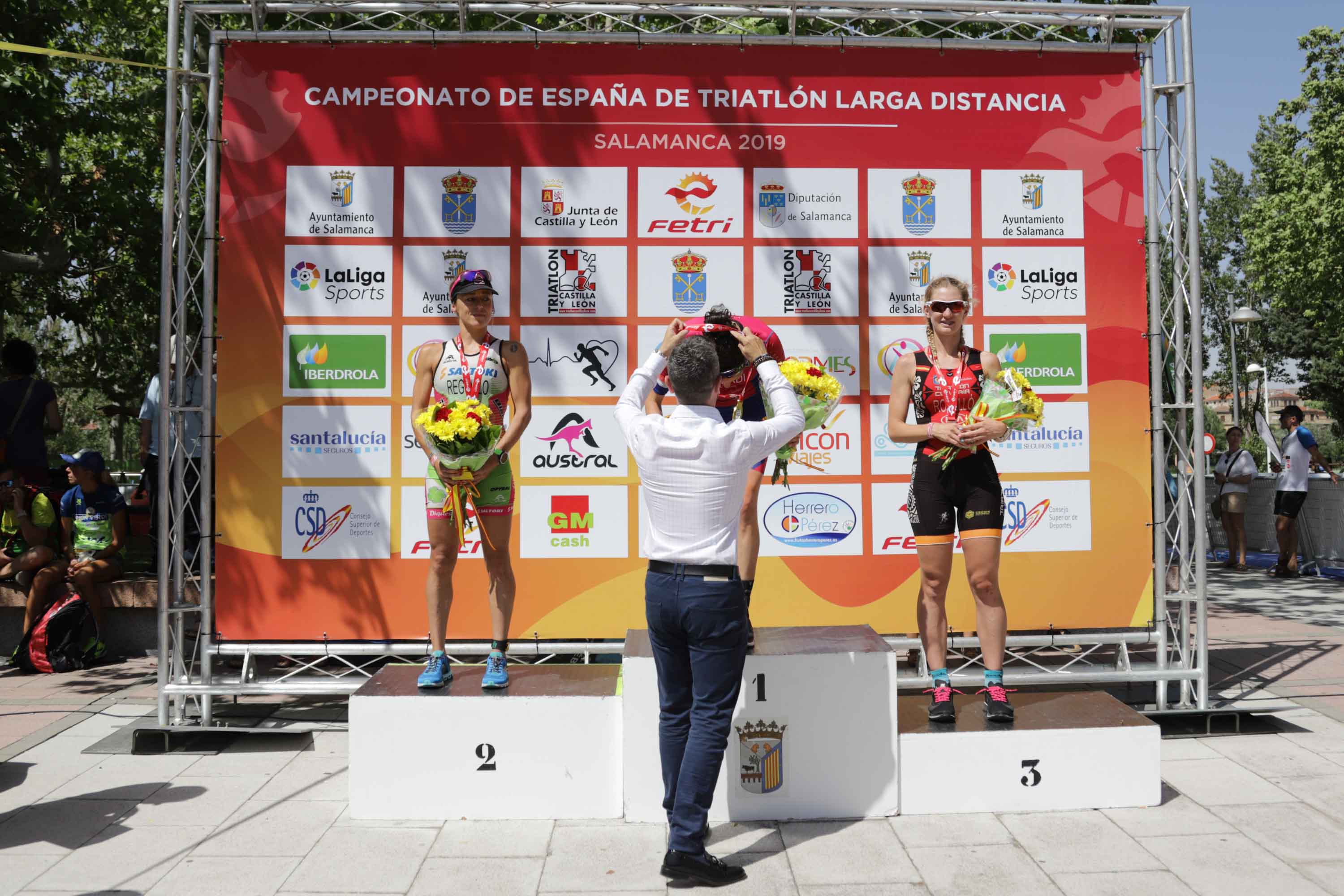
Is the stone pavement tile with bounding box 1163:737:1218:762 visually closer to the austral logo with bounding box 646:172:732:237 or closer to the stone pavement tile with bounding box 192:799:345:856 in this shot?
the austral logo with bounding box 646:172:732:237

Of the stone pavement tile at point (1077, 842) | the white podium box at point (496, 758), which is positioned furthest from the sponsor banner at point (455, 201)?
the stone pavement tile at point (1077, 842)

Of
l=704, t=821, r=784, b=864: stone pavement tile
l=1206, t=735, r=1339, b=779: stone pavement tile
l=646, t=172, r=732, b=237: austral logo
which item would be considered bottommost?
l=704, t=821, r=784, b=864: stone pavement tile

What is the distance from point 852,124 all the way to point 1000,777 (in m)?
3.36

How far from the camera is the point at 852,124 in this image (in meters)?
5.41

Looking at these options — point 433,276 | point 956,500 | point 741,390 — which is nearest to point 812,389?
point 741,390

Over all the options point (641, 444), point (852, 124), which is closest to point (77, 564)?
point (641, 444)

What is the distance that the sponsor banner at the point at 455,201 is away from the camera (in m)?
5.36


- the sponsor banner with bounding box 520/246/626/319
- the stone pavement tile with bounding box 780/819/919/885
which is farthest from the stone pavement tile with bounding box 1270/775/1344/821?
the sponsor banner with bounding box 520/246/626/319

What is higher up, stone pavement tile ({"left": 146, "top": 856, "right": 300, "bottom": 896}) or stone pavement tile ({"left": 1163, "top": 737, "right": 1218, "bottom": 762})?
stone pavement tile ({"left": 1163, "top": 737, "right": 1218, "bottom": 762})

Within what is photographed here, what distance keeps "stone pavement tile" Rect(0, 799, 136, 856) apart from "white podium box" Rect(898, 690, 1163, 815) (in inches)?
123

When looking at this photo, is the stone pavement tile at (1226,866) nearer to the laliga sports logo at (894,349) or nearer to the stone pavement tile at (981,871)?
the stone pavement tile at (981,871)

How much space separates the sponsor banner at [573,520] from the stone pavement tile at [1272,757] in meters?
3.05

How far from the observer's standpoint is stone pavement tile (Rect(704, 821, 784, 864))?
11.8 ft

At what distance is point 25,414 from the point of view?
705cm
